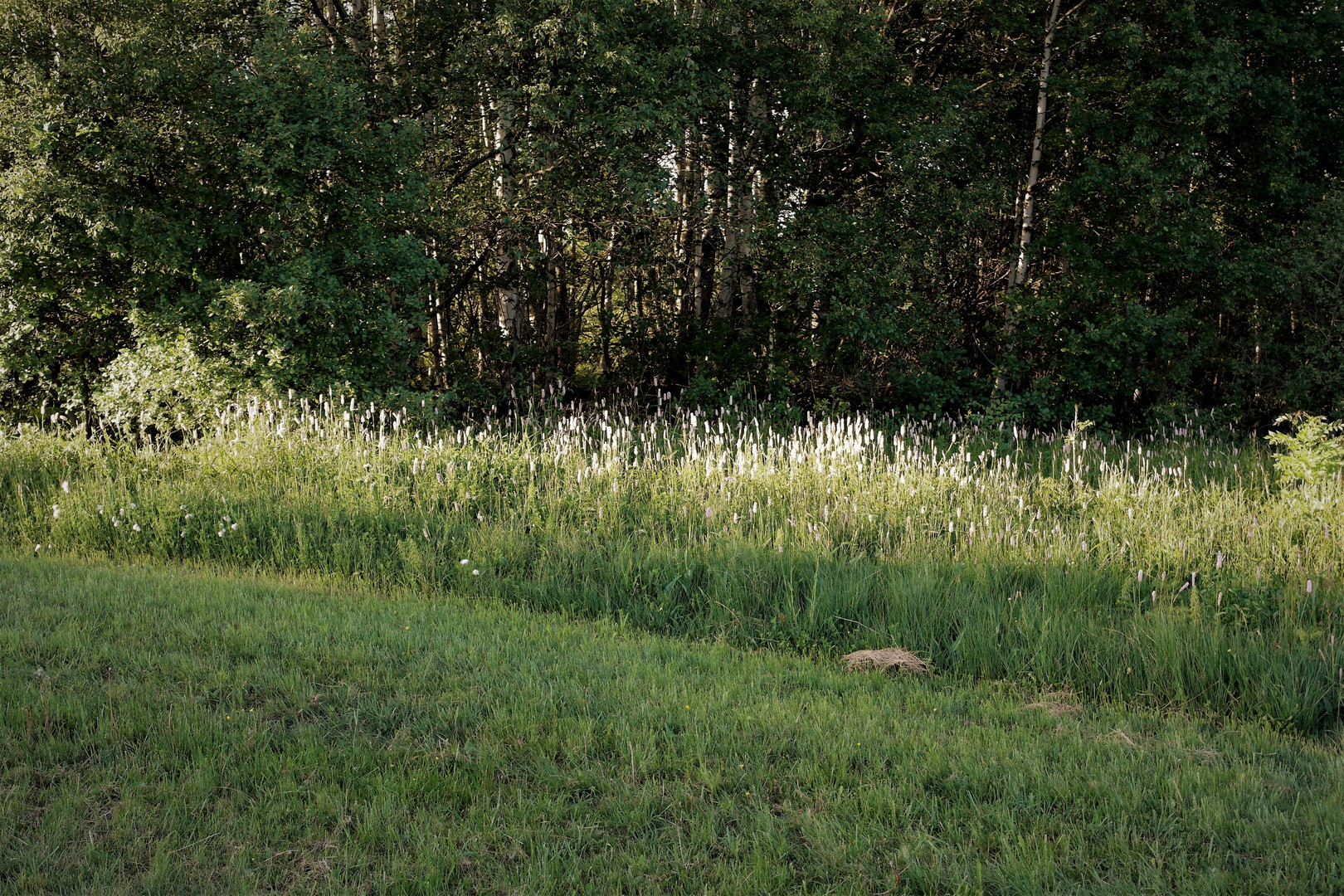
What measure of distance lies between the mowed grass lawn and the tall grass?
0.56 metres

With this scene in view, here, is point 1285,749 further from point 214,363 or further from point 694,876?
point 214,363

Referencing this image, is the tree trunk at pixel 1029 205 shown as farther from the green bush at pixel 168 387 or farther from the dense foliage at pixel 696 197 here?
the green bush at pixel 168 387

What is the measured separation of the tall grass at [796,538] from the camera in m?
5.31

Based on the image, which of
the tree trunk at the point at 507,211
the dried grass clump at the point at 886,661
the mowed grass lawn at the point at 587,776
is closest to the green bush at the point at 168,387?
the tree trunk at the point at 507,211

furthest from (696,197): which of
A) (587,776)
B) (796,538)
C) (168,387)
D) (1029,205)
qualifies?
(587,776)

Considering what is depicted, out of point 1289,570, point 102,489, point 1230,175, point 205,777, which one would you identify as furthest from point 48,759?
point 1230,175

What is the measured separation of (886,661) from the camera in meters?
5.30

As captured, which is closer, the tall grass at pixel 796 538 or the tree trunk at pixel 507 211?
the tall grass at pixel 796 538

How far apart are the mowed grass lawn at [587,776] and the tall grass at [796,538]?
1.83 feet

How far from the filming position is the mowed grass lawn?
3244 mm

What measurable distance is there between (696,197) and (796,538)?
33.0ft

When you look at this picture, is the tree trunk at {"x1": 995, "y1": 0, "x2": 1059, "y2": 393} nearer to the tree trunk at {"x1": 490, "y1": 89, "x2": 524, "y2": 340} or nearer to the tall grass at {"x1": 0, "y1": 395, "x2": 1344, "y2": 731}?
the tall grass at {"x1": 0, "y1": 395, "x2": 1344, "y2": 731}

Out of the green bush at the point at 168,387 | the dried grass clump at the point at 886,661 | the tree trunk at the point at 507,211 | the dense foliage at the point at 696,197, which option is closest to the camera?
the dried grass clump at the point at 886,661

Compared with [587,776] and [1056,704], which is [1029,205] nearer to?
[1056,704]
